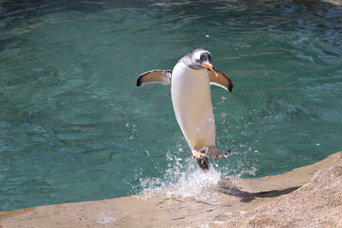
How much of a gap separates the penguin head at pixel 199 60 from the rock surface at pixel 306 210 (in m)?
1.16

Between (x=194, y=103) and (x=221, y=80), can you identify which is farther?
(x=221, y=80)

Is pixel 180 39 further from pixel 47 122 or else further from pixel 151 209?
pixel 151 209

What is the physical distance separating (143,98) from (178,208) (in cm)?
300

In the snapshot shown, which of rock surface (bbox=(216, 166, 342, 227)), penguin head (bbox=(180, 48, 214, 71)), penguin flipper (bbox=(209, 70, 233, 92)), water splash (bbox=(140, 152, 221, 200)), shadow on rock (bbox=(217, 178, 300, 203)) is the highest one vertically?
penguin head (bbox=(180, 48, 214, 71))

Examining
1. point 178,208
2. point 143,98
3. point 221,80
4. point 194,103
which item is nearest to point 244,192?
point 178,208

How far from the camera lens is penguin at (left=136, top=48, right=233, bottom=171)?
9.85 ft

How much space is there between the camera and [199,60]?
9.02 feet

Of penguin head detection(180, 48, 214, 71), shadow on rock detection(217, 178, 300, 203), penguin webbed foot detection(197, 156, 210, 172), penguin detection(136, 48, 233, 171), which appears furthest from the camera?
penguin webbed foot detection(197, 156, 210, 172)

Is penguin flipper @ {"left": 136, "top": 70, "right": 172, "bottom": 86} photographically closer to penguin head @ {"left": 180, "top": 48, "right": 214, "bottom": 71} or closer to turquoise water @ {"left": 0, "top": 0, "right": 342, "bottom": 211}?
penguin head @ {"left": 180, "top": 48, "right": 214, "bottom": 71}

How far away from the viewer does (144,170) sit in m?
3.73

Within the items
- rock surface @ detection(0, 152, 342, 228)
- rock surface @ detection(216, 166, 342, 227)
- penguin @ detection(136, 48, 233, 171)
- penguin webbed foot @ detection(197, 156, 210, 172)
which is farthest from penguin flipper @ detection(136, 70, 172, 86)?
rock surface @ detection(216, 166, 342, 227)

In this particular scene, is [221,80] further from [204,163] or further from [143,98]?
[143,98]

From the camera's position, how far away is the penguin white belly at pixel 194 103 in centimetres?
304

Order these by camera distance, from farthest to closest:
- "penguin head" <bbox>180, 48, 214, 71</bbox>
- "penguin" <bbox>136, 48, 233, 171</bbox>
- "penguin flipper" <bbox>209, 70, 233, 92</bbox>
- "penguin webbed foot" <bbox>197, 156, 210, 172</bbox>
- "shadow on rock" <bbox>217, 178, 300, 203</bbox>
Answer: "penguin flipper" <bbox>209, 70, 233, 92</bbox> → "penguin webbed foot" <bbox>197, 156, 210, 172</bbox> → "penguin" <bbox>136, 48, 233, 171</bbox> → "shadow on rock" <bbox>217, 178, 300, 203</bbox> → "penguin head" <bbox>180, 48, 214, 71</bbox>
